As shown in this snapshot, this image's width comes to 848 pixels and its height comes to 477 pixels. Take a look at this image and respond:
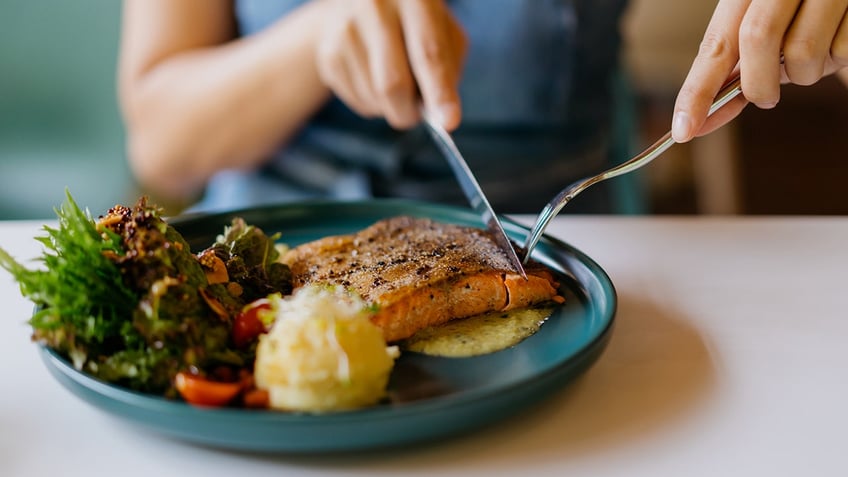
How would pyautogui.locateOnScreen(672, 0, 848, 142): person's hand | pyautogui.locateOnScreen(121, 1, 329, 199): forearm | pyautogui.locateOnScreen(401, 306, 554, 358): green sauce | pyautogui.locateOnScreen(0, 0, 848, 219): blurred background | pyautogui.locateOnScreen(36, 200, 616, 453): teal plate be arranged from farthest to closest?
1. pyautogui.locateOnScreen(0, 0, 848, 219): blurred background
2. pyautogui.locateOnScreen(121, 1, 329, 199): forearm
3. pyautogui.locateOnScreen(672, 0, 848, 142): person's hand
4. pyautogui.locateOnScreen(401, 306, 554, 358): green sauce
5. pyautogui.locateOnScreen(36, 200, 616, 453): teal plate

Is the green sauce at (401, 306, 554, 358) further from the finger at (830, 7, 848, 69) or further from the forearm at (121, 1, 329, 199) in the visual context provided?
the forearm at (121, 1, 329, 199)

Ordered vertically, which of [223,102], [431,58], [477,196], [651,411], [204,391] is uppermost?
[431,58]

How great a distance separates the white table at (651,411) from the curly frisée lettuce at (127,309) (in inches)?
3.5

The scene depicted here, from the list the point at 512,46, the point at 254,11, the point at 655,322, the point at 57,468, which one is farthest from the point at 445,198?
the point at 57,468

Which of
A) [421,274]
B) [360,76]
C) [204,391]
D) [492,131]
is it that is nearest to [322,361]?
[204,391]

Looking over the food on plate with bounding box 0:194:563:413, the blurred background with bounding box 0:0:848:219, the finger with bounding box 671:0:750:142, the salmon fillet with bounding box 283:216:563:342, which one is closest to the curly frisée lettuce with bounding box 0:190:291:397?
the food on plate with bounding box 0:194:563:413

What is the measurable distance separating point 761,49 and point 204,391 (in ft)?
3.11

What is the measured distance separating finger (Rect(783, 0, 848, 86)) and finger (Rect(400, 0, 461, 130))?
65 centimetres

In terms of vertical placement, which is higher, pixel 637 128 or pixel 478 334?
pixel 637 128

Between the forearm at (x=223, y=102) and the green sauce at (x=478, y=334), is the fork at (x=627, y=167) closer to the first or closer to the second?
the green sauce at (x=478, y=334)

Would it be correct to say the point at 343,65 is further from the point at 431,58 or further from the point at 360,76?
the point at 431,58

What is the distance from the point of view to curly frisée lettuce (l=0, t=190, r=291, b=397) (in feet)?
3.41

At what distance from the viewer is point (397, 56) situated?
1.82 metres

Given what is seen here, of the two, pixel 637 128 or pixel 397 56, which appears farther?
pixel 637 128
